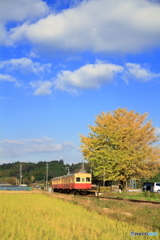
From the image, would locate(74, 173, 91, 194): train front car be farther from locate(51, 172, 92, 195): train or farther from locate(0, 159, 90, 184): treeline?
locate(0, 159, 90, 184): treeline

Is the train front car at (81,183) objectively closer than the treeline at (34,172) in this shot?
Yes

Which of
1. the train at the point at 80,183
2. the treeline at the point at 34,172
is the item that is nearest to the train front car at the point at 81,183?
the train at the point at 80,183

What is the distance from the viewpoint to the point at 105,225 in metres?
13.2

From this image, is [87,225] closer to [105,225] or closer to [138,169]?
[105,225]

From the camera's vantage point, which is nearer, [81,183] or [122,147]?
[81,183]

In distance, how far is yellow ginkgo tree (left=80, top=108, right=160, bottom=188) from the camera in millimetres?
47125

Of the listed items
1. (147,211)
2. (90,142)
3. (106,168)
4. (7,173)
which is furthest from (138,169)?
(7,173)

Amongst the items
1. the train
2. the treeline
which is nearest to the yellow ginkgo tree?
the train

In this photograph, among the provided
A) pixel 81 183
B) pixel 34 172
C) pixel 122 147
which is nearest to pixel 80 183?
pixel 81 183

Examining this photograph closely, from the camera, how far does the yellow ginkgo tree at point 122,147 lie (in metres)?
47.1

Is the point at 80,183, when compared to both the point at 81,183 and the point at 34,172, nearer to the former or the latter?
the point at 81,183

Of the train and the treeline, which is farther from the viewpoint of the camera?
the treeline

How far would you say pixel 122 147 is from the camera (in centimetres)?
4862

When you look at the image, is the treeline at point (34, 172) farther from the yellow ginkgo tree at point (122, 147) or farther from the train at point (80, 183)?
the train at point (80, 183)
